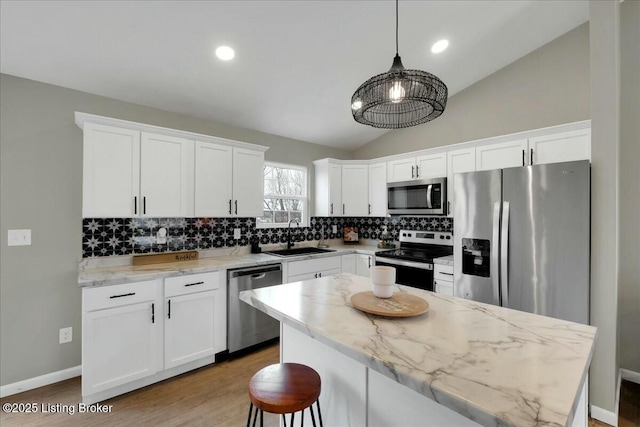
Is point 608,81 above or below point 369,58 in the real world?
below

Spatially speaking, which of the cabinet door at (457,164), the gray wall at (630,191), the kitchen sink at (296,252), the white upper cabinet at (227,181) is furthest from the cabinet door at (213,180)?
the gray wall at (630,191)

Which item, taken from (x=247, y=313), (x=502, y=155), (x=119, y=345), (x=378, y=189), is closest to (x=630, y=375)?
(x=502, y=155)

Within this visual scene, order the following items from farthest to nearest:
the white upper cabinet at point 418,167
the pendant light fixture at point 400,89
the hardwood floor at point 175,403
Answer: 1. the white upper cabinet at point 418,167
2. the hardwood floor at point 175,403
3. the pendant light fixture at point 400,89

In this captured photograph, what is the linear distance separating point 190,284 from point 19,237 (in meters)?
1.34

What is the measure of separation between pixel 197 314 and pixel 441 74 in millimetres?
3550

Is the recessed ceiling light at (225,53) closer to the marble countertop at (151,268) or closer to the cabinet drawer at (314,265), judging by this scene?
the marble countertop at (151,268)

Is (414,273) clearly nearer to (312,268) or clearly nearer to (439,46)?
(312,268)

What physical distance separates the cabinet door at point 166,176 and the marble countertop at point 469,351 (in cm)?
163

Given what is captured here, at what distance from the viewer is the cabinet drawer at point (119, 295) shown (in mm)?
2109

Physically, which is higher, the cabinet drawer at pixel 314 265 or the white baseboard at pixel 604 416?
the cabinet drawer at pixel 314 265

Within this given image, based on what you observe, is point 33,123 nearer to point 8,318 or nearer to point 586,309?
Result: point 8,318

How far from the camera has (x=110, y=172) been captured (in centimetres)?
241

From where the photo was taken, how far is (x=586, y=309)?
208 centimetres

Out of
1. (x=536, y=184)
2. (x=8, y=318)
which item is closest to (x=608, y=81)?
(x=536, y=184)
